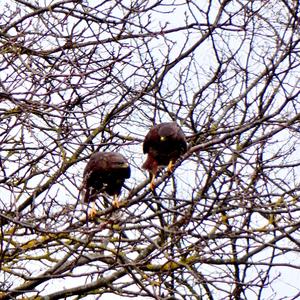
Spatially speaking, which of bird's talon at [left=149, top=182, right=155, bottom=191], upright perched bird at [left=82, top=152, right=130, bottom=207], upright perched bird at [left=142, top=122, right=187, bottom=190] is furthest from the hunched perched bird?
upright perched bird at [left=142, top=122, right=187, bottom=190]

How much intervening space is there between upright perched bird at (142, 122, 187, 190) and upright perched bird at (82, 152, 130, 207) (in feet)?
1.29

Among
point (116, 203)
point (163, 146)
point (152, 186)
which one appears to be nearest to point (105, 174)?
point (116, 203)

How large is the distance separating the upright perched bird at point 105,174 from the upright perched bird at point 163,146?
39 cm

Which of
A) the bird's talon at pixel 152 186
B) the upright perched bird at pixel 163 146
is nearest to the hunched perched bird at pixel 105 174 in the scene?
the bird's talon at pixel 152 186

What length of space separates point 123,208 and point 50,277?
1151 millimetres

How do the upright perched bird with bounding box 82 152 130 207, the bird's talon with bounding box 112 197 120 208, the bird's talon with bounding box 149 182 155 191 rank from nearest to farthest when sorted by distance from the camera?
the bird's talon with bounding box 112 197 120 208 → the upright perched bird with bounding box 82 152 130 207 → the bird's talon with bounding box 149 182 155 191

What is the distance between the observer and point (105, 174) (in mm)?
6621

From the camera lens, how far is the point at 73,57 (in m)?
8.74

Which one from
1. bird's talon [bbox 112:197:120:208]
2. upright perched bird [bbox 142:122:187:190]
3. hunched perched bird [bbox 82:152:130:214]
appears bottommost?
bird's talon [bbox 112:197:120:208]

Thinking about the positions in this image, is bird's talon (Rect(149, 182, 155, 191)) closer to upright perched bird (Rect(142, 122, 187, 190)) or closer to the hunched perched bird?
upright perched bird (Rect(142, 122, 187, 190))

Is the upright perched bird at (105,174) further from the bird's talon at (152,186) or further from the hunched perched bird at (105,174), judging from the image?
the bird's talon at (152,186)

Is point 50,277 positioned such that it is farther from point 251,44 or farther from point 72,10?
point 251,44

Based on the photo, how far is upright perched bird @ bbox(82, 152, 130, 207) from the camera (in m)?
6.59

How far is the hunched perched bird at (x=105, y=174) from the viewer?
6.59 m
